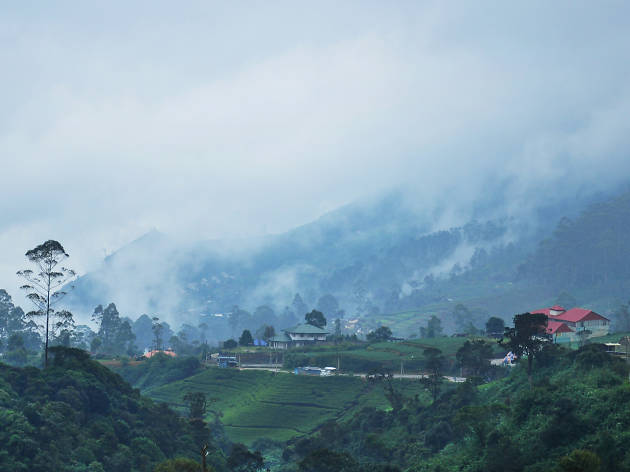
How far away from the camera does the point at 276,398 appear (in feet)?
305

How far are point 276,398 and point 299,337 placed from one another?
1505 inches

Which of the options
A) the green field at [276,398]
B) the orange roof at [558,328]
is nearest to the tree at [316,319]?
the green field at [276,398]

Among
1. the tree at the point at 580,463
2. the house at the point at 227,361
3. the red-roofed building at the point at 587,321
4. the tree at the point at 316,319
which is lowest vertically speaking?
the tree at the point at 580,463

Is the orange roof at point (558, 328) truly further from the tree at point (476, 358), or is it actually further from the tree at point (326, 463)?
the tree at point (326, 463)

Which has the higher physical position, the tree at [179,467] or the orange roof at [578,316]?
the orange roof at [578,316]

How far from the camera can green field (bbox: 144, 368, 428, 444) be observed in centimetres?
8438

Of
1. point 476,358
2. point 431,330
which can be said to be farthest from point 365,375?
point 431,330

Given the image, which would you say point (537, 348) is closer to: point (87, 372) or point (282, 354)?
point (87, 372)

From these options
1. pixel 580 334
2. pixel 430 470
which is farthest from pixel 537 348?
pixel 580 334

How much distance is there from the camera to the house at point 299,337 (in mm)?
129500

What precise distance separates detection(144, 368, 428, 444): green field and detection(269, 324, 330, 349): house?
23373mm

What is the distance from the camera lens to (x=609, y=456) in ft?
132

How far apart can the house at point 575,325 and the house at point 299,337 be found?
45992mm

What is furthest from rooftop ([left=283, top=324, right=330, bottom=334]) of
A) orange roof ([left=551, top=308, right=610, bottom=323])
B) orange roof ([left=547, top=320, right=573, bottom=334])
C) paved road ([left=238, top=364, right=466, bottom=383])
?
orange roof ([left=547, top=320, right=573, bottom=334])
